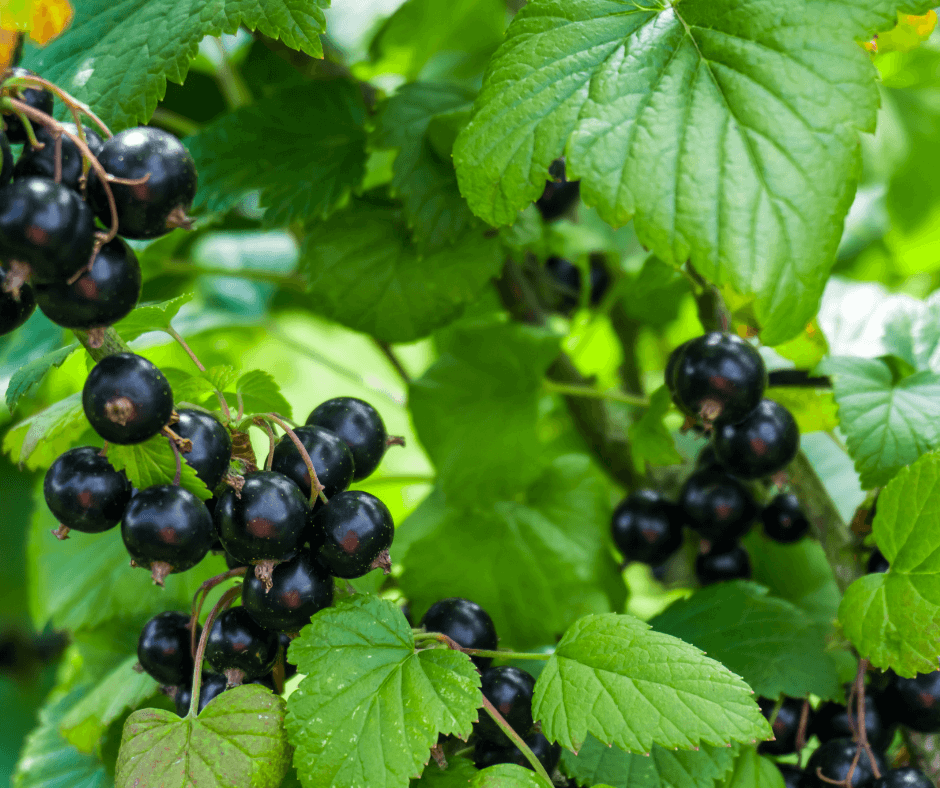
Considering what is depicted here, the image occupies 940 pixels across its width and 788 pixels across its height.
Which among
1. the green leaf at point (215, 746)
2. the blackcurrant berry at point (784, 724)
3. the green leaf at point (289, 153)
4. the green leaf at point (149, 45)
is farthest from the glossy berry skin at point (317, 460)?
the blackcurrant berry at point (784, 724)

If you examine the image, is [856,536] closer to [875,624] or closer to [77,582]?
[875,624]

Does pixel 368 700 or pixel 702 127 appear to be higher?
pixel 702 127

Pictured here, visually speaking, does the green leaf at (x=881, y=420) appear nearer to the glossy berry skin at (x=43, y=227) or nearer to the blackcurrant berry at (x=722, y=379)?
the blackcurrant berry at (x=722, y=379)

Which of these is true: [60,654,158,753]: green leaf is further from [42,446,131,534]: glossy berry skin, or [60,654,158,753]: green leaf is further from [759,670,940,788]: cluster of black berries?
[759,670,940,788]: cluster of black berries

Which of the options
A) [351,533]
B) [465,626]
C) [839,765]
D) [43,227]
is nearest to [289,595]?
[351,533]

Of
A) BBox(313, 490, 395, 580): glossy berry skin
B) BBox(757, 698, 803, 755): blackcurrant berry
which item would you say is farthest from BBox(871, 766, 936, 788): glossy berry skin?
BBox(313, 490, 395, 580): glossy berry skin

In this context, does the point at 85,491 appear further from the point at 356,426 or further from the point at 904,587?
the point at 904,587
